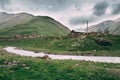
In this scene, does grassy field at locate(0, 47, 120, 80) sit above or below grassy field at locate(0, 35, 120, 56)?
below

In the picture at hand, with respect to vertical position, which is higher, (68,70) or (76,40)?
(76,40)

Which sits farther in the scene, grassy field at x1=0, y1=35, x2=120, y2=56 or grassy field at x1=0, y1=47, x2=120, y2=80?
grassy field at x1=0, y1=35, x2=120, y2=56

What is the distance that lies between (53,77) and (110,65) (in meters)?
12.1

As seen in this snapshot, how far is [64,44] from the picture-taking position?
306ft

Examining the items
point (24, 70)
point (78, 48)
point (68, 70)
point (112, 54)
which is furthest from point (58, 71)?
point (78, 48)

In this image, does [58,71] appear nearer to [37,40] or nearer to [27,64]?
[27,64]

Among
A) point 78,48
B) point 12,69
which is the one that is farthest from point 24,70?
point 78,48

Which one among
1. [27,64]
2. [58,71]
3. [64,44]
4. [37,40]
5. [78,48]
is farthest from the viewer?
[37,40]

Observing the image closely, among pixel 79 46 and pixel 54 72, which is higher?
pixel 79 46

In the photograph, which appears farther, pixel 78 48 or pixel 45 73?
pixel 78 48

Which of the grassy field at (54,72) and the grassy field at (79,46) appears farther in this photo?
the grassy field at (79,46)

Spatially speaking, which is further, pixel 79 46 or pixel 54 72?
pixel 79 46

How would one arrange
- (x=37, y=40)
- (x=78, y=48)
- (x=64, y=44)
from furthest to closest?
(x=37, y=40)
(x=64, y=44)
(x=78, y=48)

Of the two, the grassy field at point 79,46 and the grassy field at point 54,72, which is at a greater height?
the grassy field at point 79,46
